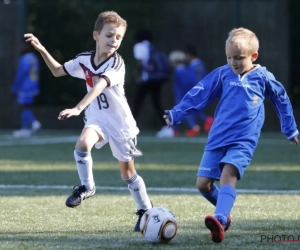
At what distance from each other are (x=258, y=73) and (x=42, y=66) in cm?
1385

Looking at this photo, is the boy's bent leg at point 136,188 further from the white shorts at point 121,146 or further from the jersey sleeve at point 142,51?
the jersey sleeve at point 142,51

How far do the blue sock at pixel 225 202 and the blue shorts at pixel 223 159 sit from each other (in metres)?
0.17

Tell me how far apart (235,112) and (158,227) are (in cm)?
100

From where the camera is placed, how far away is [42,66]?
19719 millimetres

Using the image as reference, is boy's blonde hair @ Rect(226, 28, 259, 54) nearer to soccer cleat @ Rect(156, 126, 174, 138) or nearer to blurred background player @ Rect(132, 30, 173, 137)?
soccer cleat @ Rect(156, 126, 174, 138)

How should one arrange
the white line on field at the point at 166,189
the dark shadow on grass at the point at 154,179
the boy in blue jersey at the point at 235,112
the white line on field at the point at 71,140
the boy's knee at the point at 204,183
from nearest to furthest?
the boy in blue jersey at the point at 235,112 < the boy's knee at the point at 204,183 < the white line on field at the point at 166,189 < the dark shadow on grass at the point at 154,179 < the white line on field at the point at 71,140

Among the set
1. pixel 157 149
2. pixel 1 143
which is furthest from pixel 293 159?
pixel 1 143

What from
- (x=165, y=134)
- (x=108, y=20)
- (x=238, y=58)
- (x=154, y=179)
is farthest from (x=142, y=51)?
(x=238, y=58)

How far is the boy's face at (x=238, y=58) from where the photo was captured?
612cm

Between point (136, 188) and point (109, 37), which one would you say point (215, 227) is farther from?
point (109, 37)

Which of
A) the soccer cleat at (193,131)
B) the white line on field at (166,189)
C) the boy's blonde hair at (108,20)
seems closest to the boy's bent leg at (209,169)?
the boy's blonde hair at (108,20)

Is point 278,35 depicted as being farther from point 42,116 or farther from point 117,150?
point 117,150

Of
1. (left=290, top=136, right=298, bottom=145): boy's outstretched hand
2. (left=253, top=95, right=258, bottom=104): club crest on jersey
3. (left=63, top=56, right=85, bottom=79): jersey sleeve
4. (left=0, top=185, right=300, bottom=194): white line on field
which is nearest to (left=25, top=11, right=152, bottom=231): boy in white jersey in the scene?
(left=63, top=56, right=85, bottom=79): jersey sleeve

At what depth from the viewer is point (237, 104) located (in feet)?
20.2
